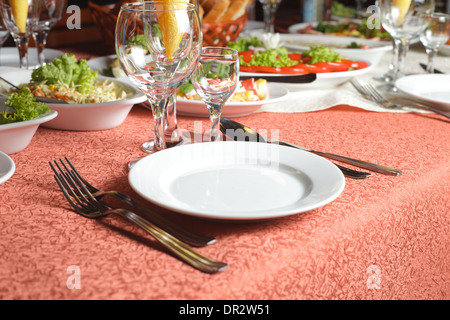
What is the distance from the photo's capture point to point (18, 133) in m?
0.88

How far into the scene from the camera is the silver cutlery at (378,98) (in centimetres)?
122

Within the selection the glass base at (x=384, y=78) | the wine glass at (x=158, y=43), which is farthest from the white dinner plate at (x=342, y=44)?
the wine glass at (x=158, y=43)

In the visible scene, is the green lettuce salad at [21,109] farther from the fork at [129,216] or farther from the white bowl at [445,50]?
the white bowl at [445,50]

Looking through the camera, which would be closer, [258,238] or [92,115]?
[258,238]

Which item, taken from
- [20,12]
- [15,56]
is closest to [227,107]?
[20,12]

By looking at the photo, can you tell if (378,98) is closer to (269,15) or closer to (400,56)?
(400,56)

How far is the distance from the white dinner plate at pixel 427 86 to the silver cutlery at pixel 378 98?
3 centimetres

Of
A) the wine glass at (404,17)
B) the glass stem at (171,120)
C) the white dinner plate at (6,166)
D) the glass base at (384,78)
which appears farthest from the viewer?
the glass base at (384,78)

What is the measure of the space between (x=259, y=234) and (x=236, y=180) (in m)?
0.13

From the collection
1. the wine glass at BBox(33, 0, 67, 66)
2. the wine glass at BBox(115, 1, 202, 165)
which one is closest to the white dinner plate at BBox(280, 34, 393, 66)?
the wine glass at BBox(33, 0, 67, 66)

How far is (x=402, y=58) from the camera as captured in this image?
1556 mm

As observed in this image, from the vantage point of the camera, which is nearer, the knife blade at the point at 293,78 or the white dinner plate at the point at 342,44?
the knife blade at the point at 293,78
